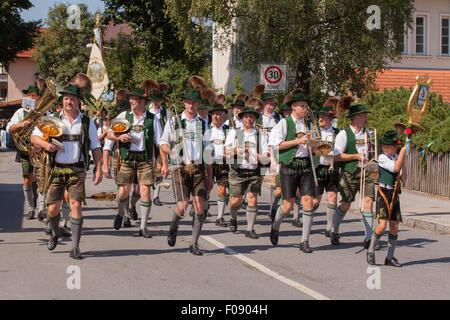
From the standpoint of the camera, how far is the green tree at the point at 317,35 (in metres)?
22.2

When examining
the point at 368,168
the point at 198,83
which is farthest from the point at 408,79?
the point at 368,168

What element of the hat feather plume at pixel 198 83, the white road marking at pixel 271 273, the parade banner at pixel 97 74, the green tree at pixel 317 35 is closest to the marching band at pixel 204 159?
the hat feather plume at pixel 198 83

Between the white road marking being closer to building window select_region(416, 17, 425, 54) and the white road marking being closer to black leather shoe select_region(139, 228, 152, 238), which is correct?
black leather shoe select_region(139, 228, 152, 238)

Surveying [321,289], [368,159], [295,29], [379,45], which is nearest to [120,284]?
[321,289]

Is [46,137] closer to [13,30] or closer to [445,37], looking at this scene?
[445,37]

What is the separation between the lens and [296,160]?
30.4 feet

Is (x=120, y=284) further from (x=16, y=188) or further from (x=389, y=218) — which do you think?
(x=16, y=188)

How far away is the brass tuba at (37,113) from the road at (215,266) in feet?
4.50

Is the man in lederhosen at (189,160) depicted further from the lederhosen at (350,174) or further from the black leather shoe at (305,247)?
the lederhosen at (350,174)

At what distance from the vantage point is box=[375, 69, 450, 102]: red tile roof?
30984 millimetres

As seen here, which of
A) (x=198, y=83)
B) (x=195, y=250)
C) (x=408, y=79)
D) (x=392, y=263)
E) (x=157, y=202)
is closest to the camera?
(x=392, y=263)

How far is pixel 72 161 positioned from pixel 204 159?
5.82 ft

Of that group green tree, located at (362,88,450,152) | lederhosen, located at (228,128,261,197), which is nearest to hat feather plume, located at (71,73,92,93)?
lederhosen, located at (228,128,261,197)

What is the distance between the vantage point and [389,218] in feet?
27.4
